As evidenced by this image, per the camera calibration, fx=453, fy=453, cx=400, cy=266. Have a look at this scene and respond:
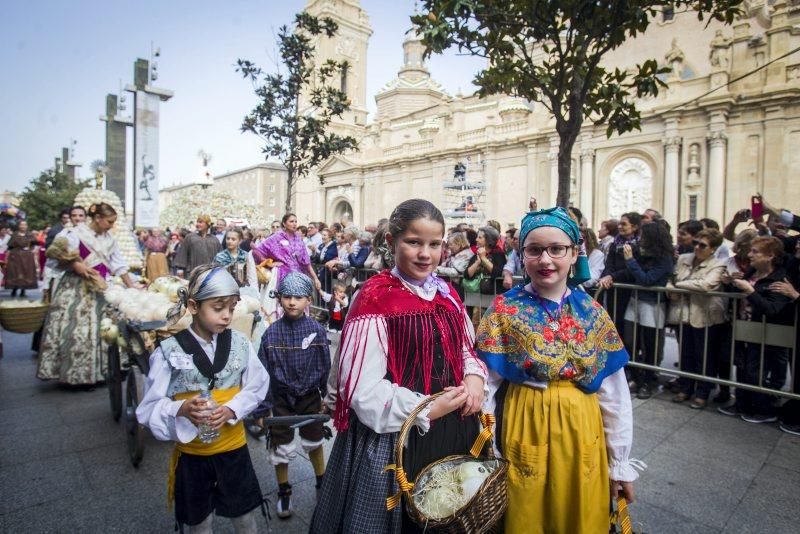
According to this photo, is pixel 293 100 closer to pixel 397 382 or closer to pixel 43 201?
pixel 397 382

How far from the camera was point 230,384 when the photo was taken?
2395mm

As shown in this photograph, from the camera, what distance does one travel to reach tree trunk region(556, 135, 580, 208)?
546cm

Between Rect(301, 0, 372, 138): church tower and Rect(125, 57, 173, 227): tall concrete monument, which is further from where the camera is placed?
Rect(301, 0, 372, 138): church tower

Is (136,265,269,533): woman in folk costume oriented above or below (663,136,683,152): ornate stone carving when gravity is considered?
below

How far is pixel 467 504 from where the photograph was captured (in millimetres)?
1452

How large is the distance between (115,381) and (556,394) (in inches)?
164

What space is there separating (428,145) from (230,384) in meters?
29.3

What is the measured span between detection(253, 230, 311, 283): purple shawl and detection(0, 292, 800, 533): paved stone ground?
2.97 metres

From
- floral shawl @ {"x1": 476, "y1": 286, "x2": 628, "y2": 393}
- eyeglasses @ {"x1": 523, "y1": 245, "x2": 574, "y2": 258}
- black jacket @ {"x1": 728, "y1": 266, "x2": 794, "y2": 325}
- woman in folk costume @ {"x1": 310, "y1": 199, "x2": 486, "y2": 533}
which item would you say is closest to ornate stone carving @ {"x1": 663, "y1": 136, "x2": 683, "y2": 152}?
black jacket @ {"x1": 728, "y1": 266, "x2": 794, "y2": 325}

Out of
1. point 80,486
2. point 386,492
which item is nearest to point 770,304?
point 386,492

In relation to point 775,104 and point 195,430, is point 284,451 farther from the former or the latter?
point 775,104

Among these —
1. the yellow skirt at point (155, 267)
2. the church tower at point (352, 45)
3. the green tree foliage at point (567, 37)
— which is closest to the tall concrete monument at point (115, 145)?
the church tower at point (352, 45)

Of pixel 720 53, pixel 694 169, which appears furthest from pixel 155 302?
pixel 720 53

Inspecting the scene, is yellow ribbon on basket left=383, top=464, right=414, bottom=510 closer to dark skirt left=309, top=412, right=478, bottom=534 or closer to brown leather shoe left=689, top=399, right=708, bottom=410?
dark skirt left=309, top=412, right=478, bottom=534
